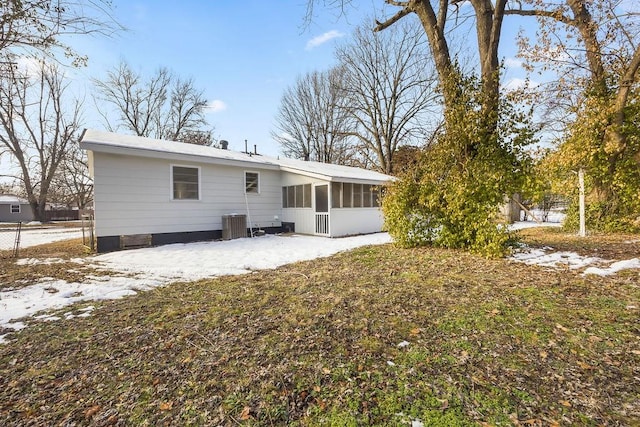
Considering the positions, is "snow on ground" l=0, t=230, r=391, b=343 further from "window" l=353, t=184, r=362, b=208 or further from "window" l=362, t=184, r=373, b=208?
"window" l=362, t=184, r=373, b=208

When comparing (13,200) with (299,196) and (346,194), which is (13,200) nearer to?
(299,196)

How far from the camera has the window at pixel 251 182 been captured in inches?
453

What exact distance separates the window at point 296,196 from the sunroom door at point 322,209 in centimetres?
37

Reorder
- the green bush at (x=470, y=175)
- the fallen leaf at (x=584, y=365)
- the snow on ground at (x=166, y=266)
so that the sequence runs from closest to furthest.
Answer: the fallen leaf at (x=584, y=365)
the snow on ground at (x=166, y=266)
the green bush at (x=470, y=175)

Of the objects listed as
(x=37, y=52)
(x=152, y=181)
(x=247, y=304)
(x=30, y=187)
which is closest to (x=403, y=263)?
(x=247, y=304)

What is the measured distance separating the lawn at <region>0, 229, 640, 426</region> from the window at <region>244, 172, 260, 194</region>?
25.0 ft

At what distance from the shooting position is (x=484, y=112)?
588 centimetres

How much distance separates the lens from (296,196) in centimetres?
1219

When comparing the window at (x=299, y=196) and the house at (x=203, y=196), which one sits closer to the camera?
the house at (x=203, y=196)

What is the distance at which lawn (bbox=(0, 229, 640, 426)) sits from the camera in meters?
1.88

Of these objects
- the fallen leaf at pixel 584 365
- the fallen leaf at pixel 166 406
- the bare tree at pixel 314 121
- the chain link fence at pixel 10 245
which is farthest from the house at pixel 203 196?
the bare tree at pixel 314 121

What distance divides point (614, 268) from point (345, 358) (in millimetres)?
4988

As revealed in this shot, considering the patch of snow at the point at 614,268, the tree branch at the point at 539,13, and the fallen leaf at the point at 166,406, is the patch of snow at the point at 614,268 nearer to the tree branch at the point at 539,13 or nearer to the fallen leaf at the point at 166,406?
the fallen leaf at the point at 166,406

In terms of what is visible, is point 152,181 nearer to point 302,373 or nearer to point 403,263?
point 403,263
